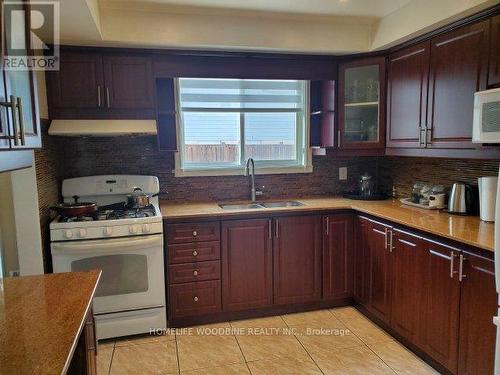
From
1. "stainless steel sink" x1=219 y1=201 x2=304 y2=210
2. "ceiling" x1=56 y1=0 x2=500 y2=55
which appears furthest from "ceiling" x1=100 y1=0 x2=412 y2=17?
"stainless steel sink" x1=219 y1=201 x2=304 y2=210

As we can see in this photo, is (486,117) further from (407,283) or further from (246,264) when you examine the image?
(246,264)

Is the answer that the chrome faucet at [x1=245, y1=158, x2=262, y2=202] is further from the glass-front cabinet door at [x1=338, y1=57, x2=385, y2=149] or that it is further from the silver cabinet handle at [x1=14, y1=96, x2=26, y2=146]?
the silver cabinet handle at [x1=14, y1=96, x2=26, y2=146]

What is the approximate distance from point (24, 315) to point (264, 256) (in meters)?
1.94

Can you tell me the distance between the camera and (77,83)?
280 centimetres

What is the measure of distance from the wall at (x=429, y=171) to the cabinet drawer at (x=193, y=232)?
1766 millimetres

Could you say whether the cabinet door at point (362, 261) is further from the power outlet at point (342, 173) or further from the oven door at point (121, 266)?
the oven door at point (121, 266)

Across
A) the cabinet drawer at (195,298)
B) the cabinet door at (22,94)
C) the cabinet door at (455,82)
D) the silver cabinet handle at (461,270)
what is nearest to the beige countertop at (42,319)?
the cabinet door at (22,94)

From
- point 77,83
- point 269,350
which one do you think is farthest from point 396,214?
point 77,83

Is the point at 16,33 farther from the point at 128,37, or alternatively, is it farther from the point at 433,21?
the point at 433,21

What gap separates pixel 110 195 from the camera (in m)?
3.11

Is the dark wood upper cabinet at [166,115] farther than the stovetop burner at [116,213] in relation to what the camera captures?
Yes

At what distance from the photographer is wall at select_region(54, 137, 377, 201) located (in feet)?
10.3

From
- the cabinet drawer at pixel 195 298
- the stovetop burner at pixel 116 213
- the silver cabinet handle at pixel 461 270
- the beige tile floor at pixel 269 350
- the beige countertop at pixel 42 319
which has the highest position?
the stovetop burner at pixel 116 213

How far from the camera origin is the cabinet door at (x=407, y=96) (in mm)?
2701
